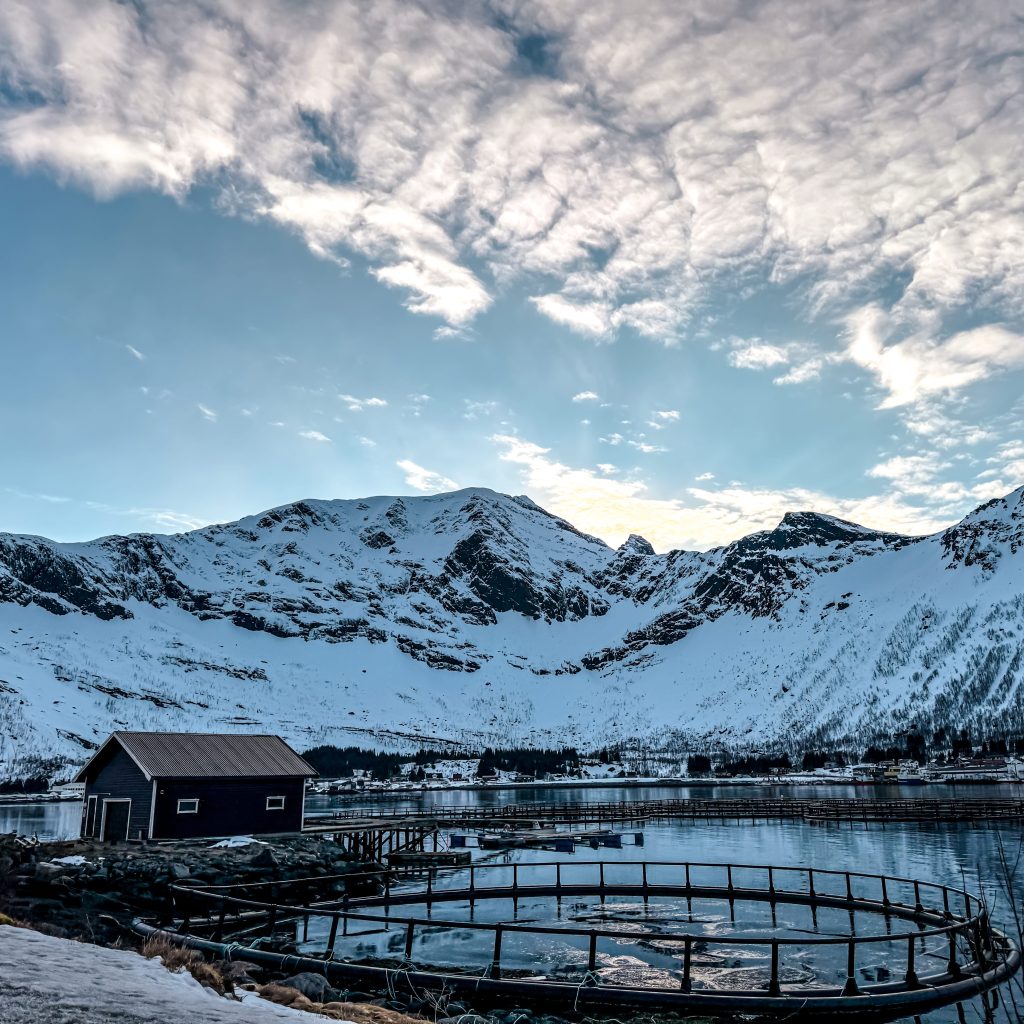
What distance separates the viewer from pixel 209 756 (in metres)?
47.0

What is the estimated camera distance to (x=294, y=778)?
49.8m

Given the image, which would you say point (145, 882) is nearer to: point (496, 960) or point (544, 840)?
point (496, 960)

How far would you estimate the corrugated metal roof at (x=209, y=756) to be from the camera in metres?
44.8

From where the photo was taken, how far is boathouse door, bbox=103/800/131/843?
148ft

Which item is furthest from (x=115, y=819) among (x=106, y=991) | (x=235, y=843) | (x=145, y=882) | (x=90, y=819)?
(x=106, y=991)

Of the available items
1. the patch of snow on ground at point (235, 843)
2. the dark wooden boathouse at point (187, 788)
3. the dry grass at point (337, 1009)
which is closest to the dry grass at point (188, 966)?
the dry grass at point (337, 1009)

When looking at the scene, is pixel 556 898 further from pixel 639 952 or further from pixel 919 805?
pixel 919 805

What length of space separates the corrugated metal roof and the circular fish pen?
8.13 metres

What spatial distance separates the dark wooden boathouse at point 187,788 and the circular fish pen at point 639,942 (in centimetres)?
701

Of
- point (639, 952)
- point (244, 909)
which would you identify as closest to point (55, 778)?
point (244, 909)

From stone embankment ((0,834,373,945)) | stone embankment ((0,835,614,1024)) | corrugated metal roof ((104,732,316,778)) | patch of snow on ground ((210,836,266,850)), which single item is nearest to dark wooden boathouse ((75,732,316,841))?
corrugated metal roof ((104,732,316,778))

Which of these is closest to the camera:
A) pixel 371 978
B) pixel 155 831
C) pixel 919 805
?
pixel 371 978

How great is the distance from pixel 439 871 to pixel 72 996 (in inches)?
1738

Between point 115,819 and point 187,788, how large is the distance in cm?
432
